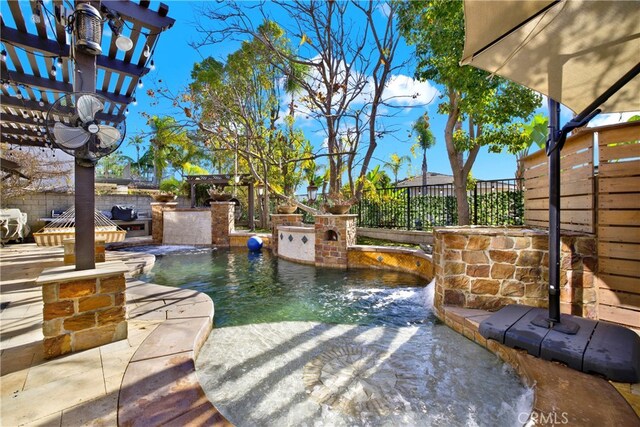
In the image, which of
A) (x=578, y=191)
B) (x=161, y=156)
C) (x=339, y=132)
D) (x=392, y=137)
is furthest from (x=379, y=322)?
(x=161, y=156)

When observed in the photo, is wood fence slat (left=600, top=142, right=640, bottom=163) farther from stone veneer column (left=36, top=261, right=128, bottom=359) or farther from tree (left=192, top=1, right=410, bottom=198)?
tree (left=192, top=1, right=410, bottom=198)

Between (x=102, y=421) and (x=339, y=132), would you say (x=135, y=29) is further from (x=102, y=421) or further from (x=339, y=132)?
(x=339, y=132)

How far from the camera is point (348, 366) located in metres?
2.59

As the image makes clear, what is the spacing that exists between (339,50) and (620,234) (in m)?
9.28

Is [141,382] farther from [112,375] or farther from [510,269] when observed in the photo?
[510,269]

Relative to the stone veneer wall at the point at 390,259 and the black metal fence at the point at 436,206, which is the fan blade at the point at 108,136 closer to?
the stone veneer wall at the point at 390,259

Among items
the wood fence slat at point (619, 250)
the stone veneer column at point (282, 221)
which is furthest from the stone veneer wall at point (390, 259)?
the wood fence slat at point (619, 250)

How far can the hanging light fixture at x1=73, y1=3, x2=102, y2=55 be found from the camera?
101 inches

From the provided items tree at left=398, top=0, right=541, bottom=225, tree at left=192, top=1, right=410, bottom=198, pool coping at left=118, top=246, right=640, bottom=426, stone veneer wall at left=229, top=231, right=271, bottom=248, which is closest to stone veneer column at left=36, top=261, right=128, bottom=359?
pool coping at left=118, top=246, right=640, bottom=426

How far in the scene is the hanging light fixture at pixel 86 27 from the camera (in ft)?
8.39

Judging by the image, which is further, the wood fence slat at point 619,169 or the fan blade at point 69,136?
the wood fence slat at point 619,169

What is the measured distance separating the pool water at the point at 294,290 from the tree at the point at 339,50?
3.90 metres

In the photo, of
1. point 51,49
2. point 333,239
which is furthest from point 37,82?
point 333,239

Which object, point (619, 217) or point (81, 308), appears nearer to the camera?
point (81, 308)
